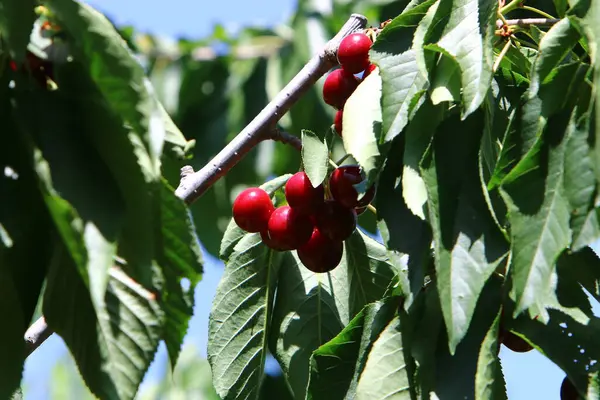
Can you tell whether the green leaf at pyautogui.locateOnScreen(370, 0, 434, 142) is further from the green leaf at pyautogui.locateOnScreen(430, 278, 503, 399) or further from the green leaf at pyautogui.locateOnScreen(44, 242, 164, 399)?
the green leaf at pyautogui.locateOnScreen(44, 242, 164, 399)

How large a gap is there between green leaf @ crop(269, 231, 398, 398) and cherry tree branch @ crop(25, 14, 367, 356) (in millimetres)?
307

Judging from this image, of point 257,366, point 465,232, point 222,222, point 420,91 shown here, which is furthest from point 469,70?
point 222,222

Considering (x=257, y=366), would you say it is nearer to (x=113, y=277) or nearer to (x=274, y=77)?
(x=113, y=277)

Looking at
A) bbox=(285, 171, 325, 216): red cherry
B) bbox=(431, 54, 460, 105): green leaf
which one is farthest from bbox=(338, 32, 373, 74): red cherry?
bbox=(431, 54, 460, 105): green leaf

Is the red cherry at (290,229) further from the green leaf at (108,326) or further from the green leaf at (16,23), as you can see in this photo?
the green leaf at (16,23)

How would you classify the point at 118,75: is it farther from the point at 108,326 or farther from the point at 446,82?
the point at 446,82

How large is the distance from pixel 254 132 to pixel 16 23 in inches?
36.6

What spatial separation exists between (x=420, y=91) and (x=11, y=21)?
68 centimetres

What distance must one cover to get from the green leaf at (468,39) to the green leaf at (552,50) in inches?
3.1

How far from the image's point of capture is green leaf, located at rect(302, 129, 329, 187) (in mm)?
1992

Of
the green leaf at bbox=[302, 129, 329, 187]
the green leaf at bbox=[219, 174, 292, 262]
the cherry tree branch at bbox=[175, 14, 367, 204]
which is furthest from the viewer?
the green leaf at bbox=[219, 174, 292, 262]

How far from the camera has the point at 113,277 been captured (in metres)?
1.49

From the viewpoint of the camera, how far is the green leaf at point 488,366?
156cm

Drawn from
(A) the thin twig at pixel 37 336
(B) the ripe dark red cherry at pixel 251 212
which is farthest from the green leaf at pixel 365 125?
(A) the thin twig at pixel 37 336
